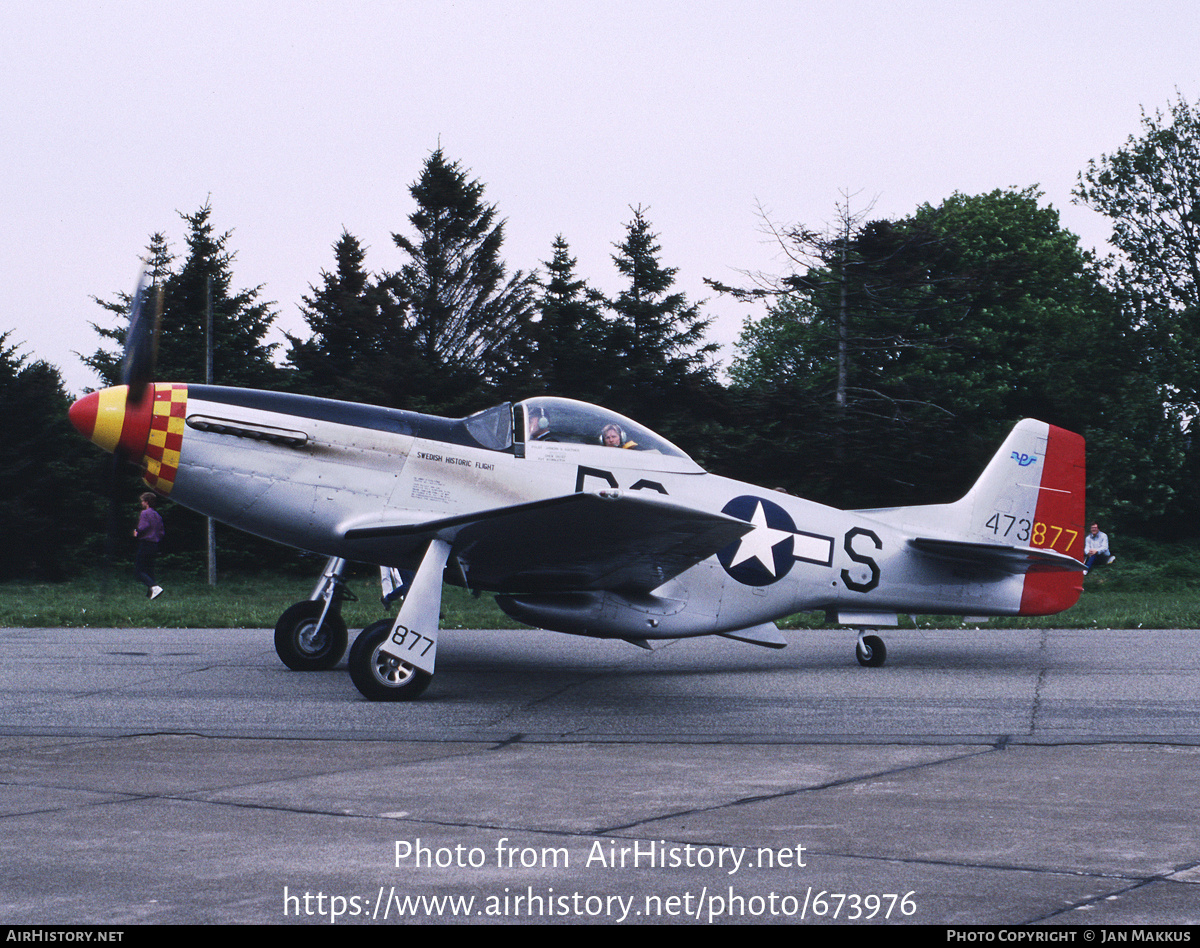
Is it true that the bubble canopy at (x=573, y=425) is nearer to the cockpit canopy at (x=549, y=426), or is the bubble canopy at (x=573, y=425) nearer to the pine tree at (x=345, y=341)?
the cockpit canopy at (x=549, y=426)

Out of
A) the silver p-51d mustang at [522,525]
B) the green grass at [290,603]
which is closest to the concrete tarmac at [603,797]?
the silver p-51d mustang at [522,525]

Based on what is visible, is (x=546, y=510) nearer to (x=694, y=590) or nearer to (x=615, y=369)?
(x=694, y=590)

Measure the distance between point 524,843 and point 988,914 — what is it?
176 cm

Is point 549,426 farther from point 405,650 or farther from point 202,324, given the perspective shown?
point 202,324

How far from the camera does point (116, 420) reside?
8.52 meters

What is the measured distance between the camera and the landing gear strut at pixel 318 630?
10.1 m

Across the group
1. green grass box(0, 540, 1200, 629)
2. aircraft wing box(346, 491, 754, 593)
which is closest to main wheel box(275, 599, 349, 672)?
green grass box(0, 540, 1200, 629)

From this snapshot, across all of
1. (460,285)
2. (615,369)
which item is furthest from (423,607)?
(460,285)

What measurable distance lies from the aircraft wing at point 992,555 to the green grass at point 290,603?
14.2ft

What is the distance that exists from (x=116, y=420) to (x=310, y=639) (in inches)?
109

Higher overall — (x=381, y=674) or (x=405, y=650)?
(x=405, y=650)

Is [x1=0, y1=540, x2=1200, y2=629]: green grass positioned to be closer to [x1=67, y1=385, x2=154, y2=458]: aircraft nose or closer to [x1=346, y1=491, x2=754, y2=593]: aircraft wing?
[x1=67, y1=385, x2=154, y2=458]: aircraft nose

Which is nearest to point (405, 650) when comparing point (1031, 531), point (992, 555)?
point (992, 555)

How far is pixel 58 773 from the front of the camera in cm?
589
